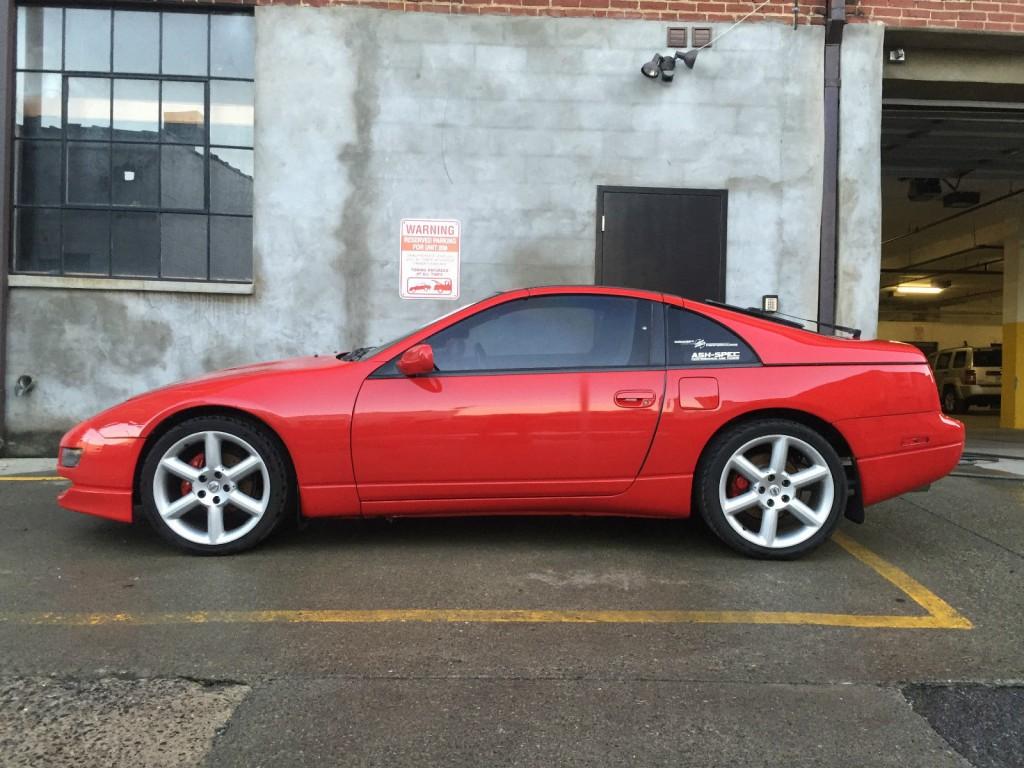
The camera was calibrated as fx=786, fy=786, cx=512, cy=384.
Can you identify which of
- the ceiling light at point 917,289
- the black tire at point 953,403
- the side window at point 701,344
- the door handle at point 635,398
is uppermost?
the ceiling light at point 917,289

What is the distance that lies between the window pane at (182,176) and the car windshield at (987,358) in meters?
19.6

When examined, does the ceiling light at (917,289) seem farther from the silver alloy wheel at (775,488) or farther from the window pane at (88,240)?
the window pane at (88,240)

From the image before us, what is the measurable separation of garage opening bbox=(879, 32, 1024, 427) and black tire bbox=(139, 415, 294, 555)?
7.32 meters

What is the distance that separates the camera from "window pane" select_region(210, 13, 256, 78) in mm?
7602

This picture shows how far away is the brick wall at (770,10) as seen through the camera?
7.56m

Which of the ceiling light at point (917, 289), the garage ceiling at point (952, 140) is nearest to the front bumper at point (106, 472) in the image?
the garage ceiling at point (952, 140)

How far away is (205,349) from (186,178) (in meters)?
1.69

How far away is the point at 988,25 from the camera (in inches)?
298

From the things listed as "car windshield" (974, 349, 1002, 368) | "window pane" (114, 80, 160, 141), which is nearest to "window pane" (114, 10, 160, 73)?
"window pane" (114, 80, 160, 141)

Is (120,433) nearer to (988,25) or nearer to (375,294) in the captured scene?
(375,294)

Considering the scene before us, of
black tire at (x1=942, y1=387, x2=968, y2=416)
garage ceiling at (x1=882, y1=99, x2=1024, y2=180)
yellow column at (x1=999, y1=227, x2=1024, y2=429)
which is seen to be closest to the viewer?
garage ceiling at (x1=882, y1=99, x2=1024, y2=180)

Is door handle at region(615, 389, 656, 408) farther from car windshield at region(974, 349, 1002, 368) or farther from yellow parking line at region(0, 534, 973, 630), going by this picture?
car windshield at region(974, 349, 1002, 368)

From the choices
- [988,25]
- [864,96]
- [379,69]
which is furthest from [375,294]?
[988,25]

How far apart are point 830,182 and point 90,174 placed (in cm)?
721
